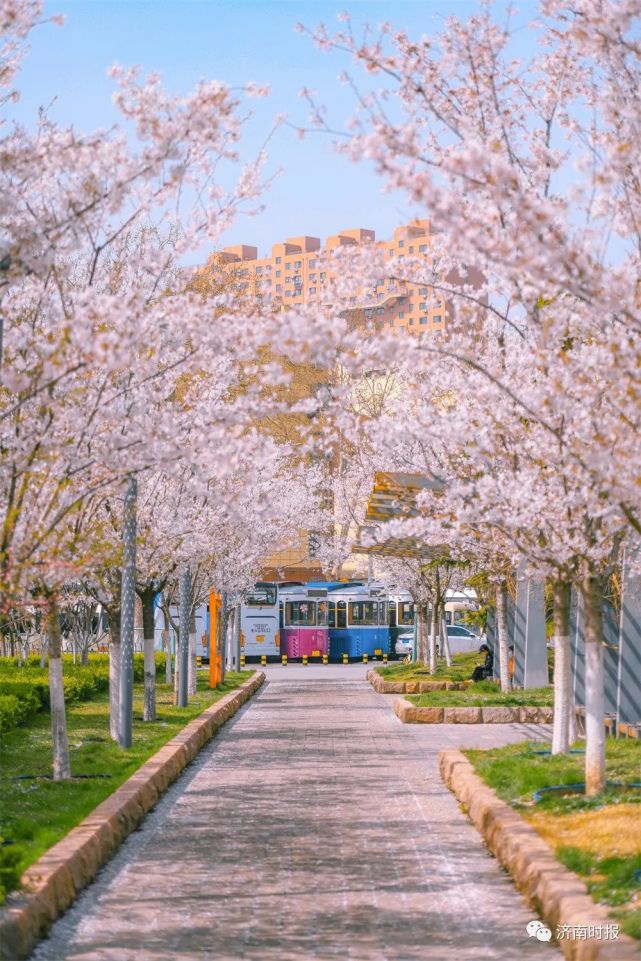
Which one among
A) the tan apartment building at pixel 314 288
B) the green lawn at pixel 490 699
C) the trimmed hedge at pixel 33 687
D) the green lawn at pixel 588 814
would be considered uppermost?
the tan apartment building at pixel 314 288

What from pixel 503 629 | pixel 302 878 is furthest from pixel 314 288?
pixel 503 629

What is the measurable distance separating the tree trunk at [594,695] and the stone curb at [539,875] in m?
0.81

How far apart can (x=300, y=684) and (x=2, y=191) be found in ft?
108

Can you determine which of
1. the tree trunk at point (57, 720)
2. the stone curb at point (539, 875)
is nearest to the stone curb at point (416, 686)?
the tree trunk at point (57, 720)

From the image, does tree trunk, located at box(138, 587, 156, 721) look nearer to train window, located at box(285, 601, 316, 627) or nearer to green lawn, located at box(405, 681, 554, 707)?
green lawn, located at box(405, 681, 554, 707)

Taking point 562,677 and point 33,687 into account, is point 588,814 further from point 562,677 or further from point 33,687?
point 33,687

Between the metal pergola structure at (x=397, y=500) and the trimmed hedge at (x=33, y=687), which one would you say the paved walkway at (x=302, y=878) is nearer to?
the trimmed hedge at (x=33, y=687)

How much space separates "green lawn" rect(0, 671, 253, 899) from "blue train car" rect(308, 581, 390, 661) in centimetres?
3100

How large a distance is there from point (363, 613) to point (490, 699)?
108 feet

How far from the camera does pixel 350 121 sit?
27.9 ft

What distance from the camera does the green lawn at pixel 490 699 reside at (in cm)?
2516

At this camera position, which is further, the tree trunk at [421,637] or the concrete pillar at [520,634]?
the tree trunk at [421,637]

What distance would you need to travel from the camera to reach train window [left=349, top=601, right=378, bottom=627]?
58.3 metres

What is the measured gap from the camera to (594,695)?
484 inches
